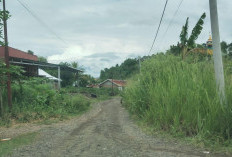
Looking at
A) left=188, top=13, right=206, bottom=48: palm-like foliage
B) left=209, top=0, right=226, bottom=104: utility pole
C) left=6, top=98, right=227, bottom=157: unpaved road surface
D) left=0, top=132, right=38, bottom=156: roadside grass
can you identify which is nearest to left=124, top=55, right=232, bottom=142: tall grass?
left=209, top=0, right=226, bottom=104: utility pole

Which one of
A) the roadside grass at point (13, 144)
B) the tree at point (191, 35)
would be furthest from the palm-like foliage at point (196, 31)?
the roadside grass at point (13, 144)

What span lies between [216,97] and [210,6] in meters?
2.42

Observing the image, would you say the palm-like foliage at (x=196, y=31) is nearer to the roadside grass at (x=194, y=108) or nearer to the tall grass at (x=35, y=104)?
the roadside grass at (x=194, y=108)

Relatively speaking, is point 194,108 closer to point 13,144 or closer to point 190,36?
point 13,144

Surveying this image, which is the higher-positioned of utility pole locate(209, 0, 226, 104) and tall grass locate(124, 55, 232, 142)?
utility pole locate(209, 0, 226, 104)

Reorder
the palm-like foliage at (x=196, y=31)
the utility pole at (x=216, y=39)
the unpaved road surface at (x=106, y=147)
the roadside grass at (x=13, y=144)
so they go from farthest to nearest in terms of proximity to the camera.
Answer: the palm-like foliage at (x=196, y=31) → the utility pole at (x=216, y=39) → the roadside grass at (x=13, y=144) → the unpaved road surface at (x=106, y=147)

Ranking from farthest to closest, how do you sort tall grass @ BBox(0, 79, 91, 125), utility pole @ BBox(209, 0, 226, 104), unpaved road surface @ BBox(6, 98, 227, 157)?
tall grass @ BBox(0, 79, 91, 125) < utility pole @ BBox(209, 0, 226, 104) < unpaved road surface @ BBox(6, 98, 227, 157)

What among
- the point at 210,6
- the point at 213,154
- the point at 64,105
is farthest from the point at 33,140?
the point at 64,105

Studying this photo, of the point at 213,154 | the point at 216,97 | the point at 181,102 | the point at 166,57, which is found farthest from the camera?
the point at 166,57

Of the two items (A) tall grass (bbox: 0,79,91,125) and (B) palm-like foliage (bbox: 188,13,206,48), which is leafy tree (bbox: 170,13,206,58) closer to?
(B) palm-like foliage (bbox: 188,13,206,48)

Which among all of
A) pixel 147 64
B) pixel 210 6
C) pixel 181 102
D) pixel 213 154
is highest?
pixel 210 6

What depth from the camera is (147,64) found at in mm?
13547

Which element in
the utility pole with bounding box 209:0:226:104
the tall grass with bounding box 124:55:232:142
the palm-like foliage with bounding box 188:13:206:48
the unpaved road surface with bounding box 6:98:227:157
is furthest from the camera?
the palm-like foliage with bounding box 188:13:206:48

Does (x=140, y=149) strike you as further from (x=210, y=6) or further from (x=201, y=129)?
(x=210, y=6)
